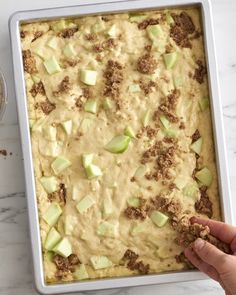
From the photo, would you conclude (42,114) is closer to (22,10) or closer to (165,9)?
(22,10)

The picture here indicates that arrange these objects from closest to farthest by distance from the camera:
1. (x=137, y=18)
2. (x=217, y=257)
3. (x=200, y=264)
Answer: (x=217, y=257) → (x=200, y=264) → (x=137, y=18)

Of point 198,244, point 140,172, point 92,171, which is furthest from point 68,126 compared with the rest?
point 198,244

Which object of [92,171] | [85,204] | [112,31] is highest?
[112,31]

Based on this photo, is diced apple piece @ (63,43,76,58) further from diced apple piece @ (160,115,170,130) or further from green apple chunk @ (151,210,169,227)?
green apple chunk @ (151,210,169,227)

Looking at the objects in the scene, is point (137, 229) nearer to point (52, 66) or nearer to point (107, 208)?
point (107, 208)

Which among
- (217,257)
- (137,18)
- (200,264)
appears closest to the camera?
(217,257)

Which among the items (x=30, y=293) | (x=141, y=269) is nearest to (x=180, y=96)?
(x=141, y=269)

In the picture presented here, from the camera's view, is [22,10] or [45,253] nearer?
[45,253]
